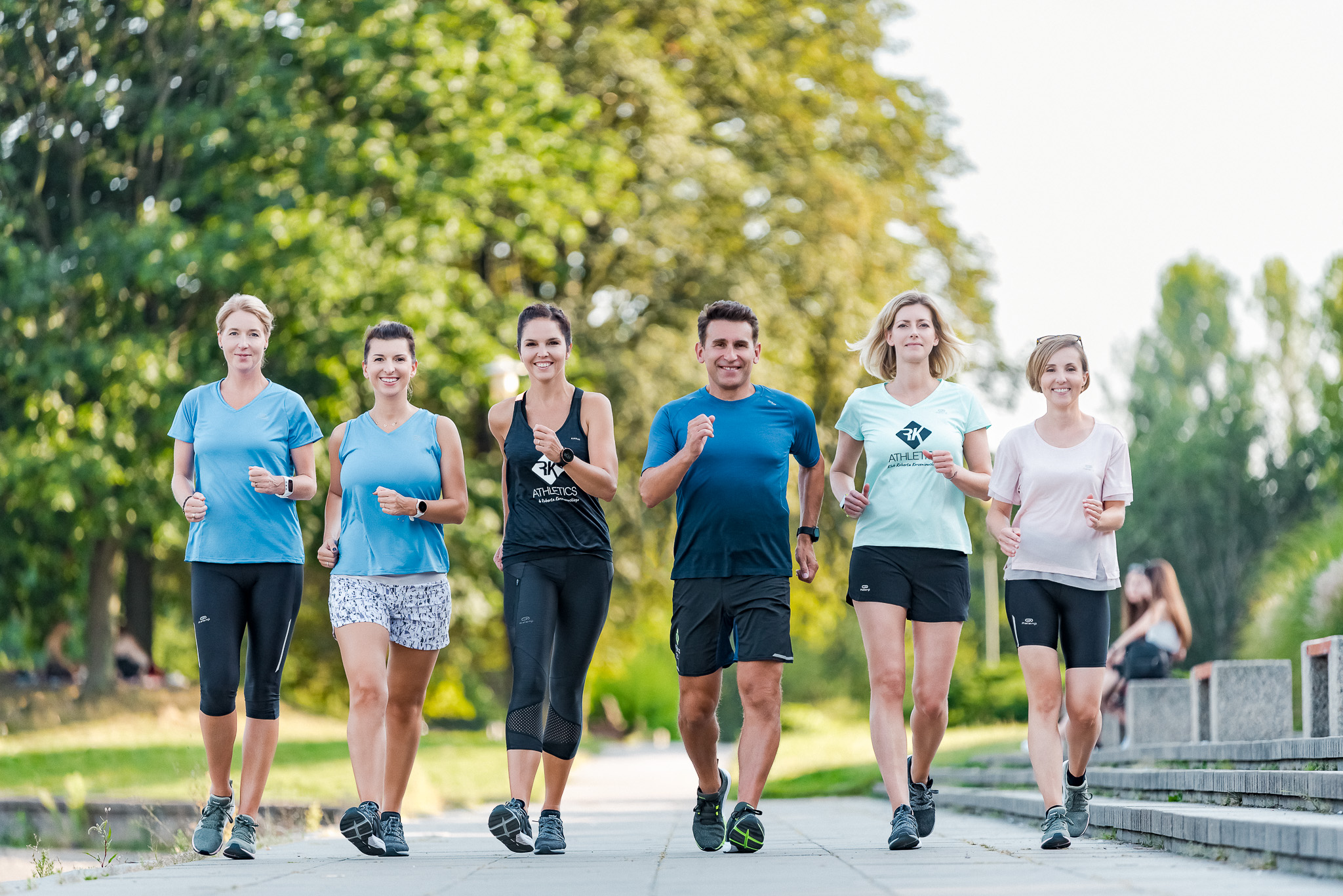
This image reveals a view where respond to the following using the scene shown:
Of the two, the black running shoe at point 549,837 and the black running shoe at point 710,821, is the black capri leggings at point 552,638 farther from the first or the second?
the black running shoe at point 710,821

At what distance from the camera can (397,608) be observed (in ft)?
20.9

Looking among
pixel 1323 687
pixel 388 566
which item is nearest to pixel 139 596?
→ pixel 388 566

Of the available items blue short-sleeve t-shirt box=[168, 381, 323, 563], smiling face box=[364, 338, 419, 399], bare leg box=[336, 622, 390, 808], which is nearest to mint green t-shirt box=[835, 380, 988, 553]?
smiling face box=[364, 338, 419, 399]

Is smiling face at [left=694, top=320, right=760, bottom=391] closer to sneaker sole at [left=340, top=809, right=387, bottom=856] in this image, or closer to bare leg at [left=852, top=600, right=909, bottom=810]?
bare leg at [left=852, top=600, right=909, bottom=810]

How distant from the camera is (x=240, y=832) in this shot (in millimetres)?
6031

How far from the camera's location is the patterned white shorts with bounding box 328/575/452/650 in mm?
6289

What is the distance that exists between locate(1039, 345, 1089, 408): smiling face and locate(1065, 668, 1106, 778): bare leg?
3.72 ft

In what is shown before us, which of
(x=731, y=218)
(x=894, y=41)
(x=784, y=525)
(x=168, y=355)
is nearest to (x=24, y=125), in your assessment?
(x=168, y=355)

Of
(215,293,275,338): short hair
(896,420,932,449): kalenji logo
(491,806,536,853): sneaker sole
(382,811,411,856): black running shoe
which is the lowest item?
(382,811,411,856): black running shoe

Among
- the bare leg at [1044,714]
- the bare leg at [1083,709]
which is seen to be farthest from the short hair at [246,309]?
the bare leg at [1083,709]

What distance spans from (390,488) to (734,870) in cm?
223

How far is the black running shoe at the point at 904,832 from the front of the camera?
19.8 feet

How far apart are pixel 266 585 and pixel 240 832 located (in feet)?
3.26

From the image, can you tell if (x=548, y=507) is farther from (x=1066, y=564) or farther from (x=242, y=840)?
(x=1066, y=564)
